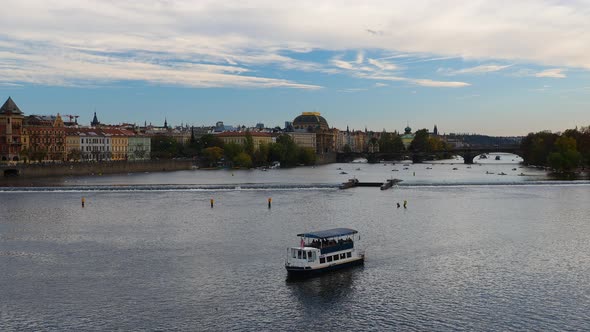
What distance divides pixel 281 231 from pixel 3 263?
50.9 feet

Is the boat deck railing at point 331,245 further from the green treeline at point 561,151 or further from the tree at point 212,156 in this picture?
the tree at point 212,156

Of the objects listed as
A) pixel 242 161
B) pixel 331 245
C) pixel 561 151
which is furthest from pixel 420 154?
pixel 331 245

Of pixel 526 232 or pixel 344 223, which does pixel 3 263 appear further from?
pixel 526 232

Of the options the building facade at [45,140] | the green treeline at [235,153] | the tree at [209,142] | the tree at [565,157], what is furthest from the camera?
the tree at [209,142]

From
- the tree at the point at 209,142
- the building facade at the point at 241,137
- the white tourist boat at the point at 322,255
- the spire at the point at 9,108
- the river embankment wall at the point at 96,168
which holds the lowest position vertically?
the white tourist boat at the point at 322,255

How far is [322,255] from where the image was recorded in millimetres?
30797

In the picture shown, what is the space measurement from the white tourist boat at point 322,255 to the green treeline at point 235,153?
10194 cm

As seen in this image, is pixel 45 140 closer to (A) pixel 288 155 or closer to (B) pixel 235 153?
(B) pixel 235 153

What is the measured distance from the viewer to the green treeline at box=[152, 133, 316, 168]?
138875 mm

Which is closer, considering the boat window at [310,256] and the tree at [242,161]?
the boat window at [310,256]

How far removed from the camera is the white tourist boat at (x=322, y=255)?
1169 inches

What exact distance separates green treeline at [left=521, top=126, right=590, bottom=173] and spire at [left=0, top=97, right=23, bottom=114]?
78973mm

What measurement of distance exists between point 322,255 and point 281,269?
1.86m

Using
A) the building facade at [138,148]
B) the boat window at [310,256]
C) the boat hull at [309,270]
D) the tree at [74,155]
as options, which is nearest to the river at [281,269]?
the boat hull at [309,270]
